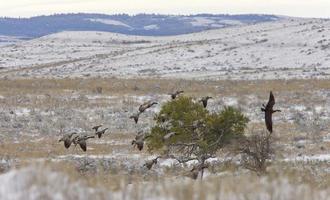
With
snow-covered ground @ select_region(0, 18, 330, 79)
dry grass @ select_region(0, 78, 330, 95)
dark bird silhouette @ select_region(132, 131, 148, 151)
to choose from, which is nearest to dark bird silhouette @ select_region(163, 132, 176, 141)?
dark bird silhouette @ select_region(132, 131, 148, 151)

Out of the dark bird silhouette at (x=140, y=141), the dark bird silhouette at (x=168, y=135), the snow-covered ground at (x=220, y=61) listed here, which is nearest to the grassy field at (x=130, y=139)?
the dark bird silhouette at (x=140, y=141)

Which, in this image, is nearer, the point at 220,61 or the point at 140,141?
the point at 140,141

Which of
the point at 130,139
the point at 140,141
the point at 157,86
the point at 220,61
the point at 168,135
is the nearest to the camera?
the point at 168,135

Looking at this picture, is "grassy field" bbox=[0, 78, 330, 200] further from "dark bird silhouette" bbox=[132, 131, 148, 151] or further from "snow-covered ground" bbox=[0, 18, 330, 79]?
"snow-covered ground" bbox=[0, 18, 330, 79]

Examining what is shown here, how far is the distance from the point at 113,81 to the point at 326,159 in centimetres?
2738

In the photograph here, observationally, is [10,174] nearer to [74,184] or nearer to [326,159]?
[74,184]

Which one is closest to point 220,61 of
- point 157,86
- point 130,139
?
point 157,86

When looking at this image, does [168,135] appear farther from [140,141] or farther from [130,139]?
[130,139]

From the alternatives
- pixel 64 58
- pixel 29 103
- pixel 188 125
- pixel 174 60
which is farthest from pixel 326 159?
pixel 64 58

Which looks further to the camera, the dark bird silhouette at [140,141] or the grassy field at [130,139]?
the dark bird silhouette at [140,141]

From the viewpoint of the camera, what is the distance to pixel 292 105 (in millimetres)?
30016

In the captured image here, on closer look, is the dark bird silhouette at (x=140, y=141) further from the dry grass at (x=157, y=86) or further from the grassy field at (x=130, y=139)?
the dry grass at (x=157, y=86)

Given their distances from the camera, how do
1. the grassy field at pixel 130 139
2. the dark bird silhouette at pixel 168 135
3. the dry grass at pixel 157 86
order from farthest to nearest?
the dry grass at pixel 157 86
the dark bird silhouette at pixel 168 135
the grassy field at pixel 130 139

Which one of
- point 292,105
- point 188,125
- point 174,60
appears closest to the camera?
point 188,125
